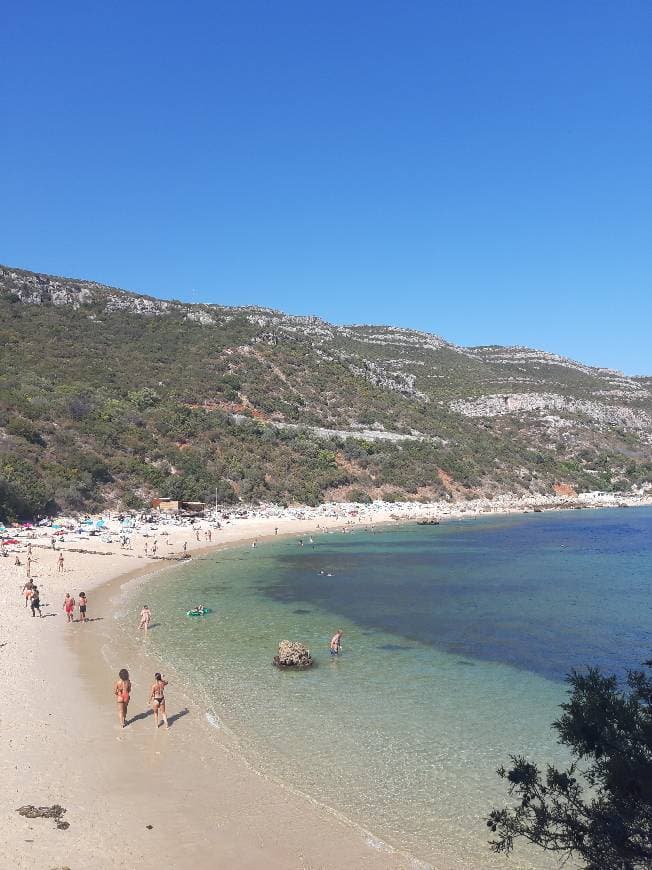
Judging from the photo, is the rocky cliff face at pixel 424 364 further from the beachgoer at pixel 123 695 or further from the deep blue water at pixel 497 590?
the beachgoer at pixel 123 695

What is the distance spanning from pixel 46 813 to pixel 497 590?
83.5 ft

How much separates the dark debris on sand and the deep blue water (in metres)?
13.2

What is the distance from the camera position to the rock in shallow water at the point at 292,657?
1723 centimetres

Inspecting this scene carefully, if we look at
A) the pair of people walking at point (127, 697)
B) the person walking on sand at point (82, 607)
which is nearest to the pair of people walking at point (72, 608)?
the person walking on sand at point (82, 607)

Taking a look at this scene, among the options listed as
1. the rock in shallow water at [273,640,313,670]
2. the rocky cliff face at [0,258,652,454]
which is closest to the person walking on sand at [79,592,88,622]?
the rock in shallow water at [273,640,313,670]

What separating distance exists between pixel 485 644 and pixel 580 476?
89832 millimetres

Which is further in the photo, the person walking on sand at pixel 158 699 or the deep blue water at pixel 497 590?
the deep blue water at pixel 497 590

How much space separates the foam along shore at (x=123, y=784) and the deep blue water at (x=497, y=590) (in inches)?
389

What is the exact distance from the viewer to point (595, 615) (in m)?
25.2

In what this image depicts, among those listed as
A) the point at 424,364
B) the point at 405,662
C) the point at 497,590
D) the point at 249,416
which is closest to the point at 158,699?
the point at 405,662

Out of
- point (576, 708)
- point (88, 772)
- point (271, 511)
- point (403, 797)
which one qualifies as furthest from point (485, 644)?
point (271, 511)

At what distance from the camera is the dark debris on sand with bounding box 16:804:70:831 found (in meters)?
8.66

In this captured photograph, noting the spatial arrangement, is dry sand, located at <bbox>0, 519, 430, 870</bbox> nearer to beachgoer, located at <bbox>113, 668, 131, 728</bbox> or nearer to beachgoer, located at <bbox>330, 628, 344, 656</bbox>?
beachgoer, located at <bbox>113, 668, 131, 728</bbox>

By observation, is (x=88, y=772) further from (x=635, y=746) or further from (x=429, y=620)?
(x=429, y=620)
